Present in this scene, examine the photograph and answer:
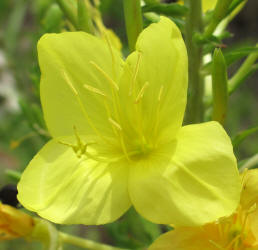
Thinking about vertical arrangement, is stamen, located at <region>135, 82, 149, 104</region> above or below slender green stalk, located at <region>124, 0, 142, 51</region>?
below

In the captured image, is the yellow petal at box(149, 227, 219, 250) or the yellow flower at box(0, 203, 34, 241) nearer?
the yellow petal at box(149, 227, 219, 250)

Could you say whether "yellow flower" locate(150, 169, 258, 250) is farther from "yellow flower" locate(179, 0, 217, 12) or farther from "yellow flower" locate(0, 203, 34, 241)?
"yellow flower" locate(179, 0, 217, 12)

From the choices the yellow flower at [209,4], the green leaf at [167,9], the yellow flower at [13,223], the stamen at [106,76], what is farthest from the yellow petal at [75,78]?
the yellow flower at [209,4]

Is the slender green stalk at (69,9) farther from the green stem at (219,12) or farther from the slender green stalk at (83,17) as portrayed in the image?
the green stem at (219,12)

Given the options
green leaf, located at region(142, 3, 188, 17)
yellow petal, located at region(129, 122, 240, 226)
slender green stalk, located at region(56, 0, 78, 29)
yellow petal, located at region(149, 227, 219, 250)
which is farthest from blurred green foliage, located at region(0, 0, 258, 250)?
yellow petal, located at region(149, 227, 219, 250)

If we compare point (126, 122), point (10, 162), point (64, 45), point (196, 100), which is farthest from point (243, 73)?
point (10, 162)
